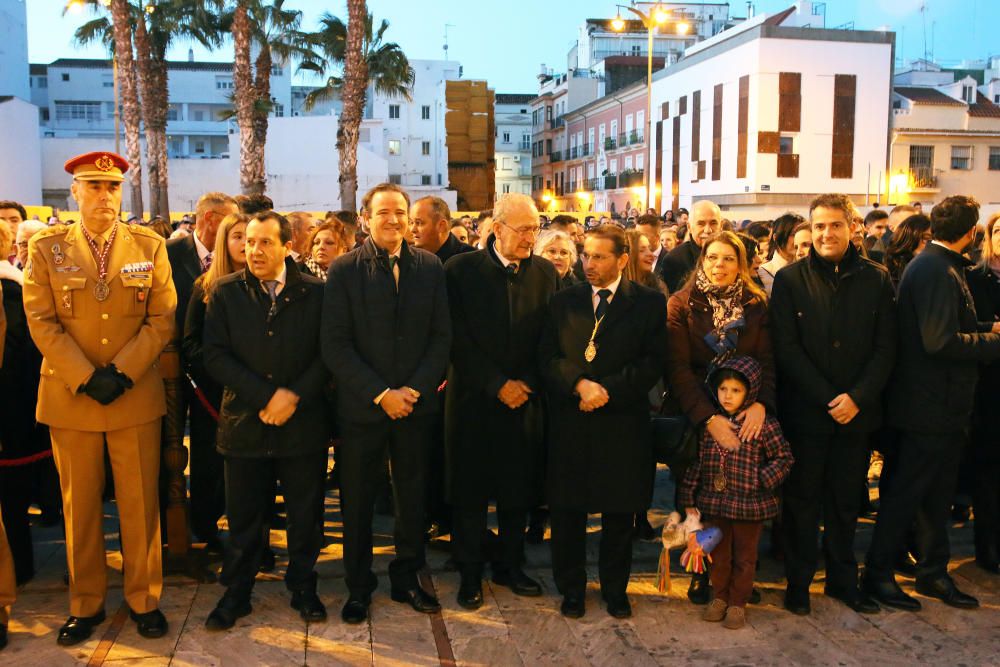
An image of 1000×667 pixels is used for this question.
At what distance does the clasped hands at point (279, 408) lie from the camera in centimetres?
428

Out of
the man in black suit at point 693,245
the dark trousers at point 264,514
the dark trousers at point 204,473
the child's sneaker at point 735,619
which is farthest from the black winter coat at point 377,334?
the man in black suit at point 693,245

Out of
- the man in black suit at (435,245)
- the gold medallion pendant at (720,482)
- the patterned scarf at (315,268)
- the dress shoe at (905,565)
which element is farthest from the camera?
the patterned scarf at (315,268)

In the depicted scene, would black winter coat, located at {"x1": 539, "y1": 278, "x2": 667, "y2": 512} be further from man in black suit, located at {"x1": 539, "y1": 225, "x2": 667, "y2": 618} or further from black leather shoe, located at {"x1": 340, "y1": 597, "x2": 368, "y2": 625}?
black leather shoe, located at {"x1": 340, "y1": 597, "x2": 368, "y2": 625}

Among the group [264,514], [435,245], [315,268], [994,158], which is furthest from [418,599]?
[994,158]

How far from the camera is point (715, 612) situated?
4500mm

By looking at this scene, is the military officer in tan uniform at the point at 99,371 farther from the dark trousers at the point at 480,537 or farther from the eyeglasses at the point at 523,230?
the eyeglasses at the point at 523,230

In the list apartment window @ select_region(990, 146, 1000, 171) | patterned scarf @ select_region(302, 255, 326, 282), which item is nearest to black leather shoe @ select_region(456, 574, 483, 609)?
patterned scarf @ select_region(302, 255, 326, 282)

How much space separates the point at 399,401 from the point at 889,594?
9.15 feet

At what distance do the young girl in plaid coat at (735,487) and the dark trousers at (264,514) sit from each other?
6.34 feet

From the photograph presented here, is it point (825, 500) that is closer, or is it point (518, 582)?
point (825, 500)

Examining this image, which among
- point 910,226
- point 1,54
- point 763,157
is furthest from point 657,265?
point 1,54

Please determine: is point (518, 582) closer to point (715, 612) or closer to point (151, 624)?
point (715, 612)

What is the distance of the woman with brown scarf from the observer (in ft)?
14.7

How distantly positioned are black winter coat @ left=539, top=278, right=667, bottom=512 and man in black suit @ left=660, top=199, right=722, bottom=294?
8.27 ft
